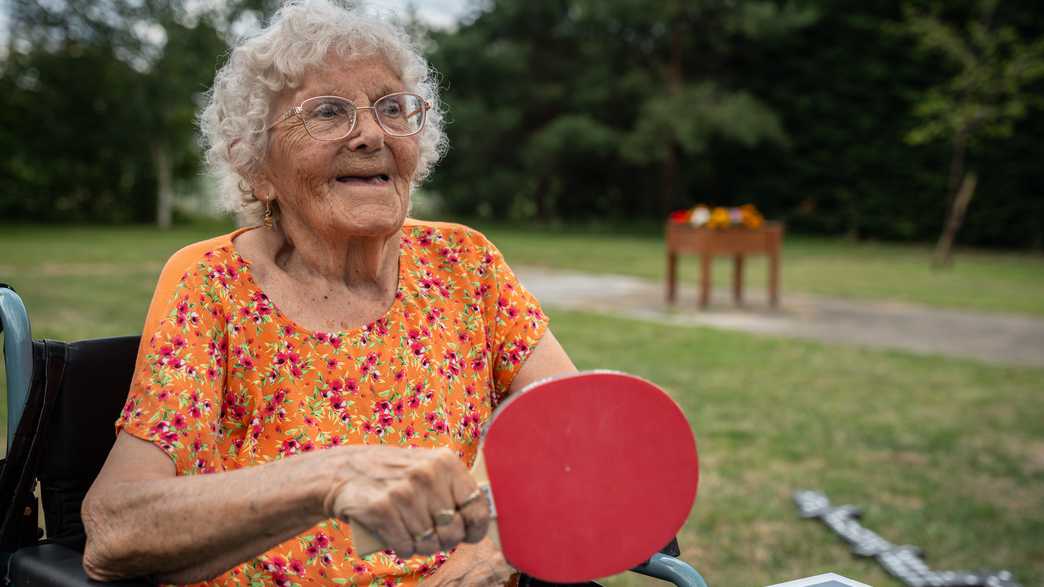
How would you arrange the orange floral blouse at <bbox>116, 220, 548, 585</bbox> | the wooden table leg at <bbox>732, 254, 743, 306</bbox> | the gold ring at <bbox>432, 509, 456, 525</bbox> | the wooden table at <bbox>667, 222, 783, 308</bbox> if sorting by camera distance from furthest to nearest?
the wooden table leg at <bbox>732, 254, 743, 306</bbox> < the wooden table at <bbox>667, 222, 783, 308</bbox> < the orange floral blouse at <bbox>116, 220, 548, 585</bbox> < the gold ring at <bbox>432, 509, 456, 525</bbox>

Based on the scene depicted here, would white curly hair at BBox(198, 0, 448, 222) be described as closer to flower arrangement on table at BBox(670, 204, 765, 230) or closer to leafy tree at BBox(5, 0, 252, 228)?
flower arrangement on table at BBox(670, 204, 765, 230)

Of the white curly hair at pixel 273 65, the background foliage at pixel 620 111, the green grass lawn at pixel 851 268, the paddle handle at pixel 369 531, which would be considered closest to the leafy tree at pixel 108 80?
the background foliage at pixel 620 111

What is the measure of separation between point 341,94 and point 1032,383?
545 centimetres

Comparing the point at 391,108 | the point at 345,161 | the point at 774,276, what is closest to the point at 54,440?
the point at 345,161

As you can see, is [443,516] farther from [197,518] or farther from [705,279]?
[705,279]

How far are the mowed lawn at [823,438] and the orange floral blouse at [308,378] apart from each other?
561 millimetres

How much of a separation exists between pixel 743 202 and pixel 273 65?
24197 millimetres

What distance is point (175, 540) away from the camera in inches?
47.9

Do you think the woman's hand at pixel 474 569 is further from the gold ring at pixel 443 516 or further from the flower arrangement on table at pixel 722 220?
the flower arrangement on table at pixel 722 220

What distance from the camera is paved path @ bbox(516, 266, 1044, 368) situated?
7.07 m

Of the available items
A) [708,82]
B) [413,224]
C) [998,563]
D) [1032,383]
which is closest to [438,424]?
[413,224]

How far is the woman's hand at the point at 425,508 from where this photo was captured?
1021 millimetres

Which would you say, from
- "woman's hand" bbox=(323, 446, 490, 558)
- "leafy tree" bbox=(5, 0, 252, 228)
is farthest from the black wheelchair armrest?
"leafy tree" bbox=(5, 0, 252, 228)

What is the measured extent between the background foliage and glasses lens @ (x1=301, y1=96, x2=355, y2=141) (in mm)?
20442
